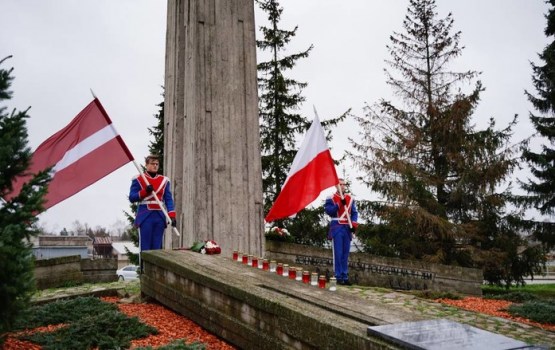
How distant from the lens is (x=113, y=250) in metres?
68.9

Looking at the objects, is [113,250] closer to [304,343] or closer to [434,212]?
[434,212]

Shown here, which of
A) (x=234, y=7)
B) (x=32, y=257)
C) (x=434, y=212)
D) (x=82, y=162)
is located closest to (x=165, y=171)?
(x=82, y=162)

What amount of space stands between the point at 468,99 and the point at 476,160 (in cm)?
186

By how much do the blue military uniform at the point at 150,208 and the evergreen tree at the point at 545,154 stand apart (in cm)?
1150

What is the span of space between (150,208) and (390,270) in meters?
5.84

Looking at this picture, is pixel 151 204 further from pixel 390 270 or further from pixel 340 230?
pixel 390 270

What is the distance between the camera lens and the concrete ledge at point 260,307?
3631 mm

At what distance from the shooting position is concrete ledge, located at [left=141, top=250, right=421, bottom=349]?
3631 mm

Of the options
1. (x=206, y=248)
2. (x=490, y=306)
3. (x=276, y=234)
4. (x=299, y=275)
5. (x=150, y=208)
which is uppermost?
(x=150, y=208)

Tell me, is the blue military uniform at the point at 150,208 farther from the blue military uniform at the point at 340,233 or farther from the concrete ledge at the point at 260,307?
the blue military uniform at the point at 340,233

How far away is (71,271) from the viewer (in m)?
10.3

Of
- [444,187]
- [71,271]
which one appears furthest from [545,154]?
[71,271]

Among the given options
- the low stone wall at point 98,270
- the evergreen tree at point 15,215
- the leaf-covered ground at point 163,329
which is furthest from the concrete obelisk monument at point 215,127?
the evergreen tree at point 15,215

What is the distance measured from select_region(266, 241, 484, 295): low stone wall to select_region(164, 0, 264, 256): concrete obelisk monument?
2.57 meters
